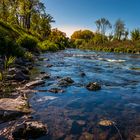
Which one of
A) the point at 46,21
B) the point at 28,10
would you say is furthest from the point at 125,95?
the point at 46,21

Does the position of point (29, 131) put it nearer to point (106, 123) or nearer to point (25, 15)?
point (106, 123)

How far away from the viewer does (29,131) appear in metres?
5.06

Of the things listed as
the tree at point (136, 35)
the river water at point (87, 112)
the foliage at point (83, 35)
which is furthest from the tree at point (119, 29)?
the river water at point (87, 112)

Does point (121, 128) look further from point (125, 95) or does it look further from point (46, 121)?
point (125, 95)

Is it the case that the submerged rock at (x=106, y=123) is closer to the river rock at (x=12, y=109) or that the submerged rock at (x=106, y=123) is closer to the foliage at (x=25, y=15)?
the river rock at (x=12, y=109)

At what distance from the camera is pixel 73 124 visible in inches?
229

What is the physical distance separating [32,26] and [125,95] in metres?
75.4

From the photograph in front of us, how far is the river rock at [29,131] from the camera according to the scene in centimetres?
500

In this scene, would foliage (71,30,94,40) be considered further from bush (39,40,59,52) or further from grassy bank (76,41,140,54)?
bush (39,40,59,52)

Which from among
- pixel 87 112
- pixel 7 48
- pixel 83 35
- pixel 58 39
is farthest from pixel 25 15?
pixel 83 35

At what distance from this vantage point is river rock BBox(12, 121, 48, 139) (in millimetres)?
5002

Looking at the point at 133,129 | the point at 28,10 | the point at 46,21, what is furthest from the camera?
the point at 46,21

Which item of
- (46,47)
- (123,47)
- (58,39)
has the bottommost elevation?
(123,47)

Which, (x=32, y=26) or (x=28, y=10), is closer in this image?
(x=28, y=10)
